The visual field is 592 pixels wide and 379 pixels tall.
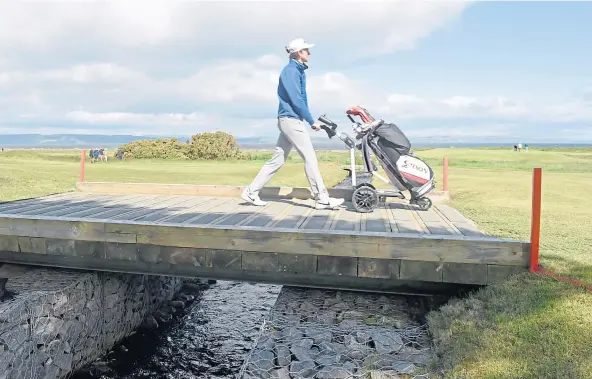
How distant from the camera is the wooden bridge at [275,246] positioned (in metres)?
5.57

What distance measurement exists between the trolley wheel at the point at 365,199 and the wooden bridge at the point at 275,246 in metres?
0.16

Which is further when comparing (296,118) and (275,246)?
(296,118)

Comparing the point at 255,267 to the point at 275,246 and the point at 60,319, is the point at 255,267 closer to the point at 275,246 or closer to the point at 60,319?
the point at 275,246

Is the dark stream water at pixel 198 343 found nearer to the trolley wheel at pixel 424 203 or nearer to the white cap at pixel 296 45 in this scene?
the trolley wheel at pixel 424 203

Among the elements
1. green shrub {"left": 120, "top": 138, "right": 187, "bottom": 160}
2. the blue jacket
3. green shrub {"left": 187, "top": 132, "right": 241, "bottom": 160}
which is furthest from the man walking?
green shrub {"left": 187, "top": 132, "right": 241, "bottom": 160}

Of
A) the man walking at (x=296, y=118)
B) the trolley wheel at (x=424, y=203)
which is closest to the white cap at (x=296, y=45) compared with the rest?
the man walking at (x=296, y=118)

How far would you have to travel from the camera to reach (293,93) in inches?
285

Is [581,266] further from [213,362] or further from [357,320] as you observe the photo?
[213,362]

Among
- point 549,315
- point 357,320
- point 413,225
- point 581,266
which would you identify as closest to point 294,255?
point 357,320

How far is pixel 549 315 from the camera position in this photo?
16.0 ft

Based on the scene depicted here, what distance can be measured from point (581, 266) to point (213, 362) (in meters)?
5.75

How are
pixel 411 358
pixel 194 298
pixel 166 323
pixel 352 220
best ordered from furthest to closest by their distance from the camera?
pixel 194 298, pixel 166 323, pixel 352 220, pixel 411 358

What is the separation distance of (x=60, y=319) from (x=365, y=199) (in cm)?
507

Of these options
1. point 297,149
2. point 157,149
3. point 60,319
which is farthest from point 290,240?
point 157,149
